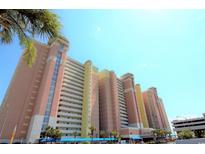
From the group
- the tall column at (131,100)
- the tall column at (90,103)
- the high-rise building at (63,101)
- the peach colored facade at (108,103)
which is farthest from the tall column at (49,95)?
the tall column at (131,100)

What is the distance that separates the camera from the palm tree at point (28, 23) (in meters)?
1.97

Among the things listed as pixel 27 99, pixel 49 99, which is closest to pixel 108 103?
pixel 49 99

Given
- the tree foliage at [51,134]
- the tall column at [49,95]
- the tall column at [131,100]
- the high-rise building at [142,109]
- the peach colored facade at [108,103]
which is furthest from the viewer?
the high-rise building at [142,109]

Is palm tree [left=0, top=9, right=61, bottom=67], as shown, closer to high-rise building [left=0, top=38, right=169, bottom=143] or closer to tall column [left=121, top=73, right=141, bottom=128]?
high-rise building [left=0, top=38, right=169, bottom=143]

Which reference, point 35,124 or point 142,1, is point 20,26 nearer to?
point 142,1

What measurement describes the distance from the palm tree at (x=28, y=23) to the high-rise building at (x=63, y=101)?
13.9m

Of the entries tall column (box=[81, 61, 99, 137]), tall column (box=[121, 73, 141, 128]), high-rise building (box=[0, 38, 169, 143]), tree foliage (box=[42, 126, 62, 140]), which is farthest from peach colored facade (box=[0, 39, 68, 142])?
tall column (box=[121, 73, 141, 128])

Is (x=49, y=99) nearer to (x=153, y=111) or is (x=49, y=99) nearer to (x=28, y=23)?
(x=28, y=23)

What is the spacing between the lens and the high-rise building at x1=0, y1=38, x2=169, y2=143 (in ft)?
76.0

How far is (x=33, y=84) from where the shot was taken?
2638 cm

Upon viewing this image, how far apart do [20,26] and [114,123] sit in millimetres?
34857

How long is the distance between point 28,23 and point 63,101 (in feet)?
95.5

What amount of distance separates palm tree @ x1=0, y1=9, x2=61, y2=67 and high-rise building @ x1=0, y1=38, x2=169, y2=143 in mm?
13872

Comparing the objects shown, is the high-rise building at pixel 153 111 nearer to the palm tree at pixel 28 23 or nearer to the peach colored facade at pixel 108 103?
the peach colored facade at pixel 108 103
